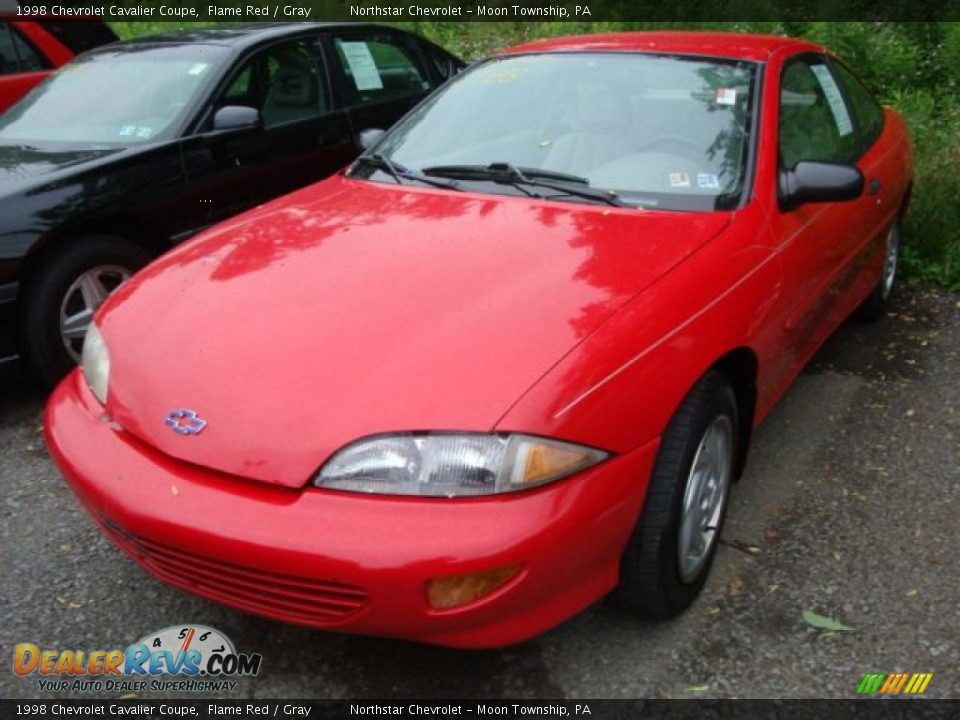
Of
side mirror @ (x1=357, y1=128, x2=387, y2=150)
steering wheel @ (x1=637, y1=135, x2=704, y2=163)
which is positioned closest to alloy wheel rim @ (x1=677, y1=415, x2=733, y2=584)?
steering wheel @ (x1=637, y1=135, x2=704, y2=163)

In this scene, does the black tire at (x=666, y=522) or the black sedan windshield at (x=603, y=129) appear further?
the black sedan windshield at (x=603, y=129)

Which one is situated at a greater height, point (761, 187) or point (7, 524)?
point (761, 187)

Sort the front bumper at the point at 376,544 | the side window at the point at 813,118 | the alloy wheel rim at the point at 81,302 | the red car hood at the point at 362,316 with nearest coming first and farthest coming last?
the front bumper at the point at 376,544, the red car hood at the point at 362,316, the side window at the point at 813,118, the alloy wheel rim at the point at 81,302

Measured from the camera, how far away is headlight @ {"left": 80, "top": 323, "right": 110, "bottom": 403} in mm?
2547

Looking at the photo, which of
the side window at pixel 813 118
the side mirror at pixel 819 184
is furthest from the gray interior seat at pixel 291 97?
the side mirror at pixel 819 184

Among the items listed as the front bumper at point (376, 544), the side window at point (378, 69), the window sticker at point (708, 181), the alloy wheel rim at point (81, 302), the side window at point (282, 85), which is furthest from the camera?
the side window at point (378, 69)

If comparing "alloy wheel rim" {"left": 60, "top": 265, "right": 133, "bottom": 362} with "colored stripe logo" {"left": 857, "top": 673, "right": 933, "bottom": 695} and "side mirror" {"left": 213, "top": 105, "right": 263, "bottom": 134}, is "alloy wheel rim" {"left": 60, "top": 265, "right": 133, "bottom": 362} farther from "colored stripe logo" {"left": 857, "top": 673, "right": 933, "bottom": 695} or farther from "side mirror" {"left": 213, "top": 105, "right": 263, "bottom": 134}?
"colored stripe logo" {"left": 857, "top": 673, "right": 933, "bottom": 695}

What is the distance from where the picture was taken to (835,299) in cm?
368

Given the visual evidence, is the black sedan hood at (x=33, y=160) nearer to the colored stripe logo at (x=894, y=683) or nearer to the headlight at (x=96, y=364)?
the headlight at (x=96, y=364)

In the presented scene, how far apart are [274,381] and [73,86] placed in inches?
144

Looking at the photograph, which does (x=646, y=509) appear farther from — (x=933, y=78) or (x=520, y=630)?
(x=933, y=78)

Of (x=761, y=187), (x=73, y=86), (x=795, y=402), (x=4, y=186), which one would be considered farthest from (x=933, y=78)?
(x=4, y=186)

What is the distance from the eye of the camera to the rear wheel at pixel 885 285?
4610mm

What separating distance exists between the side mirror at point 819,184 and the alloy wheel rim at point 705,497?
0.83 metres
